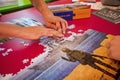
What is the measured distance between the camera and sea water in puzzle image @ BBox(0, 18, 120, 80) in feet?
2.32

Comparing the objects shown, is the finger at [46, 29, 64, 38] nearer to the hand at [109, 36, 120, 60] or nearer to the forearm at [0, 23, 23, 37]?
the forearm at [0, 23, 23, 37]

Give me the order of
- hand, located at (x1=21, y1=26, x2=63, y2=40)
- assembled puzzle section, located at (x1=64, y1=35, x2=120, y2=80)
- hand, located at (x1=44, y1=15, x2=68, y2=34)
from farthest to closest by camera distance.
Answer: hand, located at (x1=44, y1=15, x2=68, y2=34) → hand, located at (x1=21, y1=26, x2=63, y2=40) → assembled puzzle section, located at (x1=64, y1=35, x2=120, y2=80)

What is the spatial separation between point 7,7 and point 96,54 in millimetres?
962

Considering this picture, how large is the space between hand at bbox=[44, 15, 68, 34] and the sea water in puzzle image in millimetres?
60

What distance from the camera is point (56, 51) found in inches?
33.8

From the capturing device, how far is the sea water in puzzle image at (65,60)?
71 centimetres

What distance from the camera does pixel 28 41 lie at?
0.96 meters

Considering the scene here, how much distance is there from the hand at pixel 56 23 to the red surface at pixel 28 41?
76 mm

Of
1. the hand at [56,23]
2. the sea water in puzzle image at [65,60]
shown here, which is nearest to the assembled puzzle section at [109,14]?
the sea water in puzzle image at [65,60]

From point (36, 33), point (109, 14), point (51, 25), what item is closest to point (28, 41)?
point (36, 33)

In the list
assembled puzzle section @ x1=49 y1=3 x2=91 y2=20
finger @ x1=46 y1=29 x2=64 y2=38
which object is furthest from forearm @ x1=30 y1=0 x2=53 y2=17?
finger @ x1=46 y1=29 x2=64 y2=38

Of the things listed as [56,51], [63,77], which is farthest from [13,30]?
[63,77]

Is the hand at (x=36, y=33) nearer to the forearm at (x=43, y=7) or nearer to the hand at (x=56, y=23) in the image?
the hand at (x=56, y=23)

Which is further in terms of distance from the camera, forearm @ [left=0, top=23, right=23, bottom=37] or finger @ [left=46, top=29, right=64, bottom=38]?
finger @ [left=46, top=29, right=64, bottom=38]
